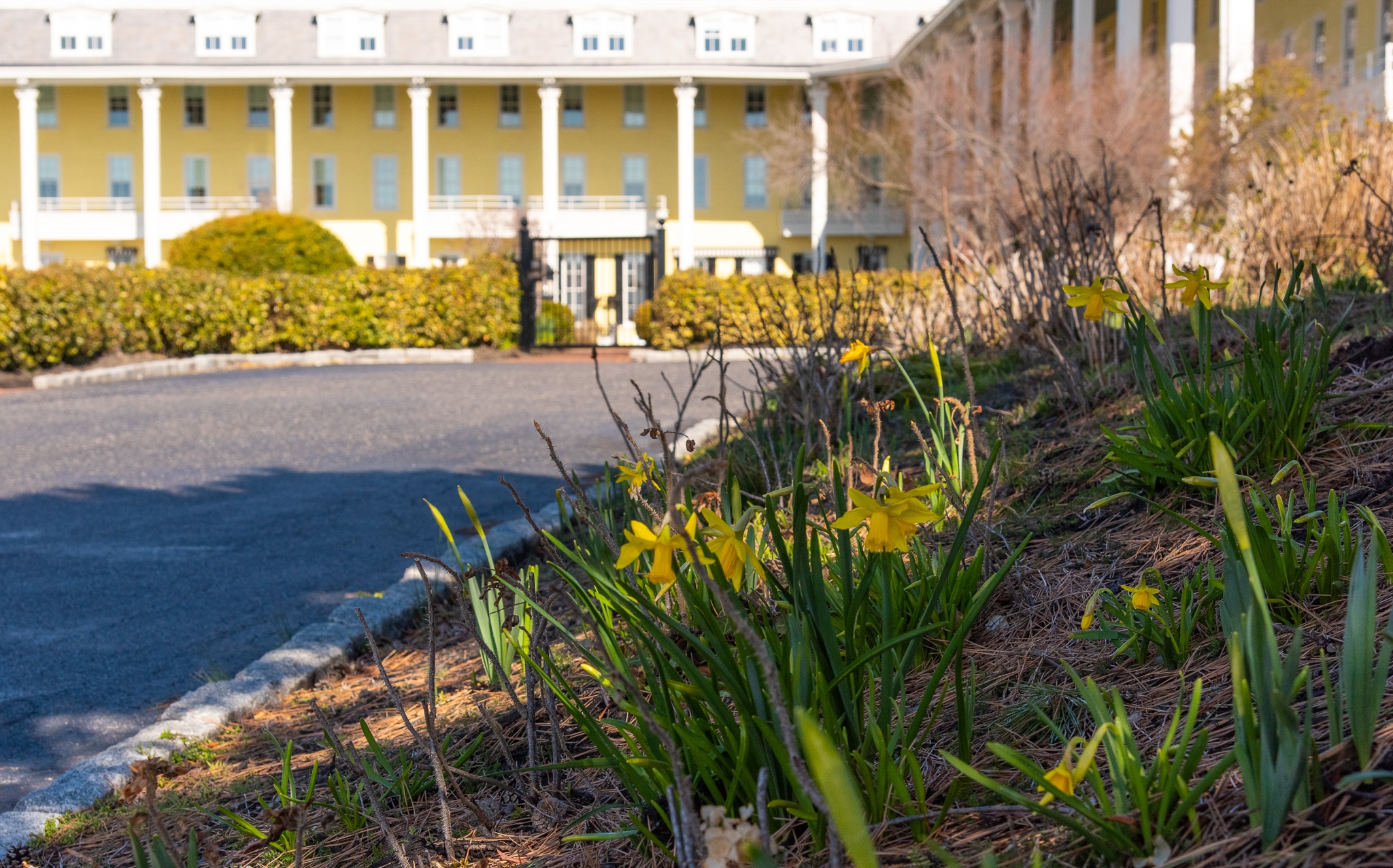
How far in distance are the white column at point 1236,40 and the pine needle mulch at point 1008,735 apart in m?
18.3

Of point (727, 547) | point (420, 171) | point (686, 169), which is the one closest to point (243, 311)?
point (727, 547)

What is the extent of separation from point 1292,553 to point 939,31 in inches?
1203

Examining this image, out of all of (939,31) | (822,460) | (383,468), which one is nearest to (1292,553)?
(822,460)

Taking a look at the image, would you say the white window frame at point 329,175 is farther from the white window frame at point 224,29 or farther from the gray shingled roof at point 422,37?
the white window frame at point 224,29

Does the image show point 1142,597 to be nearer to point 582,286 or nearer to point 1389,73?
point 1389,73

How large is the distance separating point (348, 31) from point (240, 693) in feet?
133

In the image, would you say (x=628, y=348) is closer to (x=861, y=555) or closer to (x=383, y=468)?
(x=383, y=468)

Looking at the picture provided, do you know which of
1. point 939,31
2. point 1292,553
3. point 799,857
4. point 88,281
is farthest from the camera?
point 939,31

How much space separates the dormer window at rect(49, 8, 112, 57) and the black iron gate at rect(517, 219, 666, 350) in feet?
52.6

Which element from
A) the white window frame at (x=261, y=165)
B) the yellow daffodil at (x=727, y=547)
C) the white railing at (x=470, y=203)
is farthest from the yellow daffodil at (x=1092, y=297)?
the white window frame at (x=261, y=165)

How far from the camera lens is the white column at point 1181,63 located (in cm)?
1947

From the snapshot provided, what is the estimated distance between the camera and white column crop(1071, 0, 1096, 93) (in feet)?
67.2

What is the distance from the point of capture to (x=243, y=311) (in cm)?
1791

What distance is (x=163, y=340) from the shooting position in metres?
17.0
